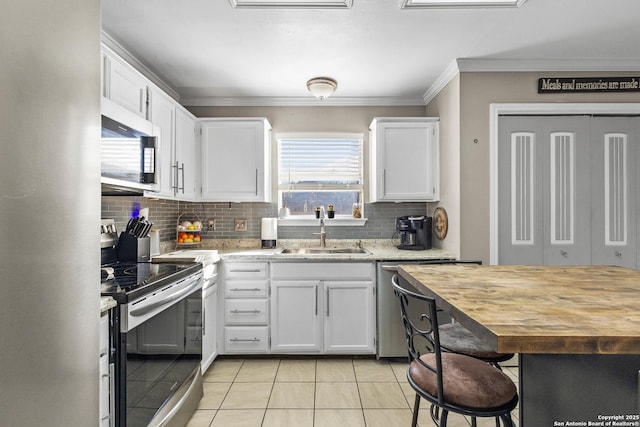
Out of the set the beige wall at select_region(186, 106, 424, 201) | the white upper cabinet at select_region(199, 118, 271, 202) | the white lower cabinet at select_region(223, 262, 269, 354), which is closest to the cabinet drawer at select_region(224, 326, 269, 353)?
the white lower cabinet at select_region(223, 262, 269, 354)

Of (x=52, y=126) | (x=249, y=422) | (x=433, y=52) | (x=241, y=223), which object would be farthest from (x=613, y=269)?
(x=241, y=223)

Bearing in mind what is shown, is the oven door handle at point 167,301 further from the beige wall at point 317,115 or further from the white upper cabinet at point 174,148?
the beige wall at point 317,115

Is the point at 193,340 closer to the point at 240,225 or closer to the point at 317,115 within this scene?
the point at 240,225

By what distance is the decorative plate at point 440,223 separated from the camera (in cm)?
312

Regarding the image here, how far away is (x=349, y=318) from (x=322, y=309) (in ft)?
0.79

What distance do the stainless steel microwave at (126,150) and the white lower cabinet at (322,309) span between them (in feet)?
4.39

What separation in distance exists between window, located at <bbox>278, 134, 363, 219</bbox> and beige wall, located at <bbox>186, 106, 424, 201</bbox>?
128mm

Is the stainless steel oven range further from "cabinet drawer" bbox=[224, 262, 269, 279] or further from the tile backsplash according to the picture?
the tile backsplash

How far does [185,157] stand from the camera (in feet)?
9.89

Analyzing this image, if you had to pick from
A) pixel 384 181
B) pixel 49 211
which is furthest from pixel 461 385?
pixel 384 181

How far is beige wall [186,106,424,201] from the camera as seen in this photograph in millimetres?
3656

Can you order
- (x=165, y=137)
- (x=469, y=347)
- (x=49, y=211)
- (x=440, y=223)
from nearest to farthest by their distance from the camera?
(x=49, y=211)
(x=469, y=347)
(x=165, y=137)
(x=440, y=223)

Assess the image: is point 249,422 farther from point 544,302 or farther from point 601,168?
point 601,168

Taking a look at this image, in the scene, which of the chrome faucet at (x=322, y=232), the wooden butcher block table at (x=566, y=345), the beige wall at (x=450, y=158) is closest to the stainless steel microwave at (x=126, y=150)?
the wooden butcher block table at (x=566, y=345)
